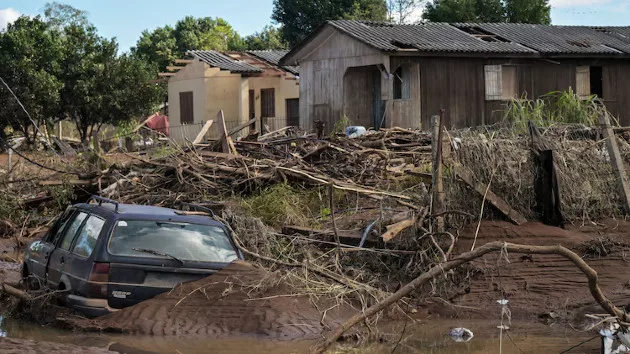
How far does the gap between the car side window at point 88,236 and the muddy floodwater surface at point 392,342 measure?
3.04ft

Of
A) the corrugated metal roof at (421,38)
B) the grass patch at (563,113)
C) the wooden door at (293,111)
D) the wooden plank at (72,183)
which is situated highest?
the corrugated metal roof at (421,38)

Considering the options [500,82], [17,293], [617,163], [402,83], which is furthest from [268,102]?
[17,293]

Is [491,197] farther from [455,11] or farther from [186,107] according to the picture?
[455,11]

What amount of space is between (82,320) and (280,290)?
2.32m

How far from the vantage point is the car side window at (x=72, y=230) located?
432 inches

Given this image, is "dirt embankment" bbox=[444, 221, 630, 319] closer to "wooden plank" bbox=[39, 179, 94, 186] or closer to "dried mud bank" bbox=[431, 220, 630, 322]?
"dried mud bank" bbox=[431, 220, 630, 322]

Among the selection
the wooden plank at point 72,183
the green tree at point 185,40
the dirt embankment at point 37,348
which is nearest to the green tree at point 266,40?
the green tree at point 185,40

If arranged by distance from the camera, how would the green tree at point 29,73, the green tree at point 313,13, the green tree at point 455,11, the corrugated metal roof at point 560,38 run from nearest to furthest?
the corrugated metal roof at point 560,38, the green tree at point 29,73, the green tree at point 455,11, the green tree at point 313,13

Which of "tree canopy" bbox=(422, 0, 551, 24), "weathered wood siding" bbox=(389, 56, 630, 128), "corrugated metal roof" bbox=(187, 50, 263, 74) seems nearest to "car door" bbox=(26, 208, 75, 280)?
"weathered wood siding" bbox=(389, 56, 630, 128)

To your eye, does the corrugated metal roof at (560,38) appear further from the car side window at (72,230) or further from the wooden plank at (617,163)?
the car side window at (72,230)

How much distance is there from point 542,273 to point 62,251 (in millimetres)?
6476

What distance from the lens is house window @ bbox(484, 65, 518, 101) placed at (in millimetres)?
30422

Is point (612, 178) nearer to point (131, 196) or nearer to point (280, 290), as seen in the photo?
point (280, 290)

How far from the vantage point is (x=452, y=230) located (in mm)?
13258
